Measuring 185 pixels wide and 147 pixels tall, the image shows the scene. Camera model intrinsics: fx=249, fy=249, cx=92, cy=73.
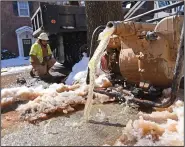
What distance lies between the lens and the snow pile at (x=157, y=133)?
2.20 metres

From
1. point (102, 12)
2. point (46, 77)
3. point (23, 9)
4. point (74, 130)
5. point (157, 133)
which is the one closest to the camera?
point (157, 133)

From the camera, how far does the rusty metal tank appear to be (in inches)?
122

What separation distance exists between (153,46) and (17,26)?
1845 cm

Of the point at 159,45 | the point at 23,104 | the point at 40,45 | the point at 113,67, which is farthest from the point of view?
the point at 40,45

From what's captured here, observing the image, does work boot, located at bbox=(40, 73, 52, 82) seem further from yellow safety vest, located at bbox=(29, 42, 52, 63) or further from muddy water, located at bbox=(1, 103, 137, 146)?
muddy water, located at bbox=(1, 103, 137, 146)

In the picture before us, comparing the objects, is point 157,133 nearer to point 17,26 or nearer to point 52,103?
point 52,103

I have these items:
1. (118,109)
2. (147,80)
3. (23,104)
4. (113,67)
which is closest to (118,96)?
(118,109)

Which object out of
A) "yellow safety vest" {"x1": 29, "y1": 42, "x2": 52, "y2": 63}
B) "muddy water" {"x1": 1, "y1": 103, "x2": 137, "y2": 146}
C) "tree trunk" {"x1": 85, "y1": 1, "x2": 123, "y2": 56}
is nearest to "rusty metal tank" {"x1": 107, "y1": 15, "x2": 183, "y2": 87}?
→ "muddy water" {"x1": 1, "y1": 103, "x2": 137, "y2": 146}

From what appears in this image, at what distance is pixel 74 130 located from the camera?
2670 mm

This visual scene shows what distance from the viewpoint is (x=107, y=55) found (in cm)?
390

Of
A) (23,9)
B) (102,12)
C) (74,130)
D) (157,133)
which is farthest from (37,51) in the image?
(23,9)

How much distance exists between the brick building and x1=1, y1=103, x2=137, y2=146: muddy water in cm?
1755

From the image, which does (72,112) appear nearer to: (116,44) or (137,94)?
(137,94)

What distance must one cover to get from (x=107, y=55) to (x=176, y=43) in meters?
1.13
